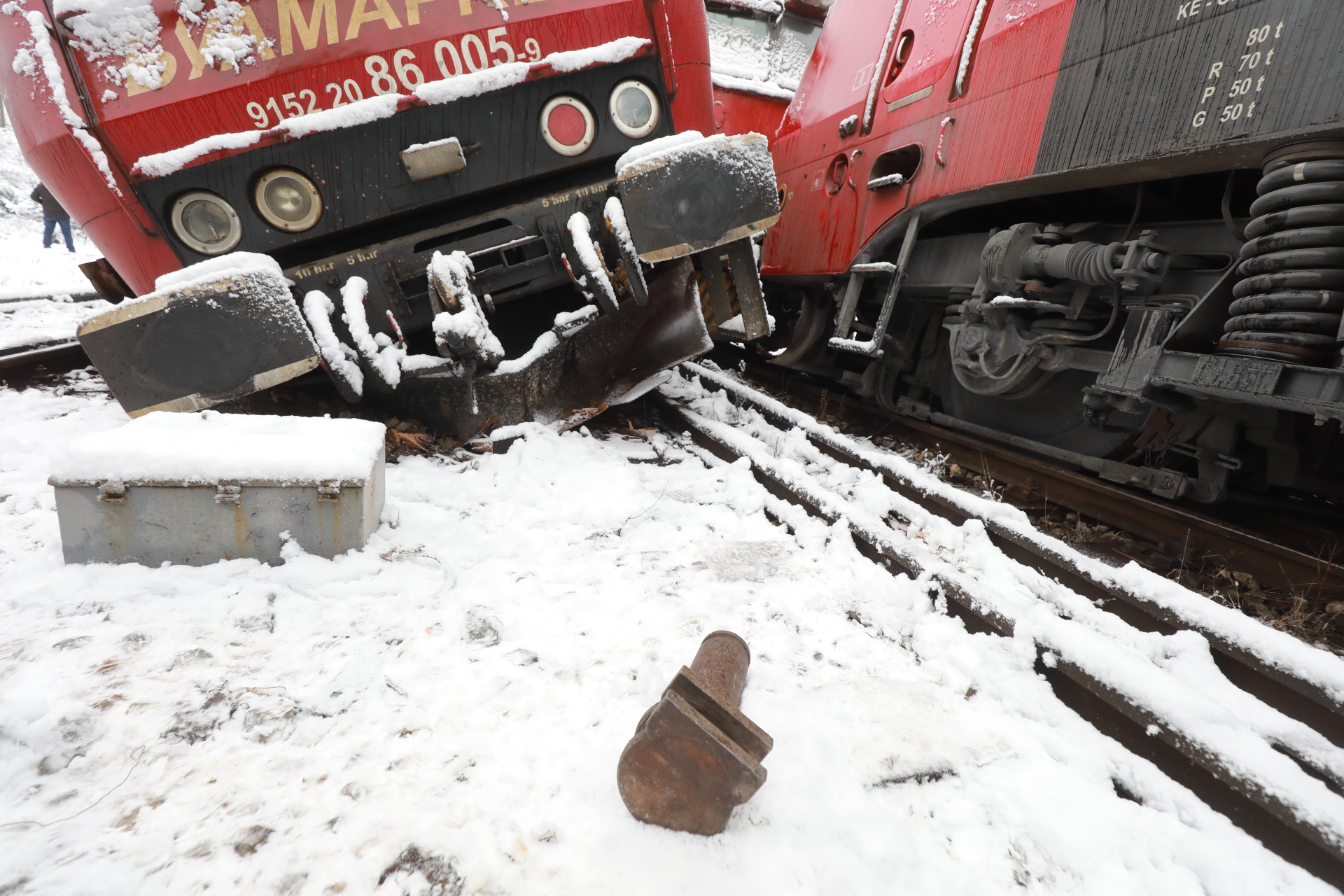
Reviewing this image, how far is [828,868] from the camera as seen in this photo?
1170mm

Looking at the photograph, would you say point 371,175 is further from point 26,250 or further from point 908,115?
point 26,250

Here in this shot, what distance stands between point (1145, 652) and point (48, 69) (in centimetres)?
433

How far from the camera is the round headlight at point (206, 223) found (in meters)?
2.55

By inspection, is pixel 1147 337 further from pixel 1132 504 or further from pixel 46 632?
pixel 46 632

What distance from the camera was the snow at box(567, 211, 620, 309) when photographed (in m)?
2.81

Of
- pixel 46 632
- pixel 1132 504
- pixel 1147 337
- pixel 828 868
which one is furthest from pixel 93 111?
pixel 1132 504

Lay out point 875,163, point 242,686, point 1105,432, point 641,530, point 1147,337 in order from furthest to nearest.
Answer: point 875,163 < point 1105,432 < point 641,530 < point 1147,337 < point 242,686

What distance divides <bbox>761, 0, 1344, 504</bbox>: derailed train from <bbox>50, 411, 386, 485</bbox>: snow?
2848mm

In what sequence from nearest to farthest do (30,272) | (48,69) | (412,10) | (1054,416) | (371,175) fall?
1. (48,69)
2. (412,10)
3. (371,175)
4. (1054,416)
5. (30,272)

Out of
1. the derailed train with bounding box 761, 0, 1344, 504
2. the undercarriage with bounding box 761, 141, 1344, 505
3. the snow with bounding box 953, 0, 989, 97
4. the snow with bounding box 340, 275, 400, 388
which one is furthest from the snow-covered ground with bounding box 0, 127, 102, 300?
the undercarriage with bounding box 761, 141, 1344, 505

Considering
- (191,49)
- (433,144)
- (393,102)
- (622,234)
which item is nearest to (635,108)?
(622,234)

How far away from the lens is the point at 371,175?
2701 mm

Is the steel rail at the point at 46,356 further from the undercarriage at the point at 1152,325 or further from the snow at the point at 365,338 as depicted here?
the undercarriage at the point at 1152,325

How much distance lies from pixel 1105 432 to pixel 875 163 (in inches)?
81.3
